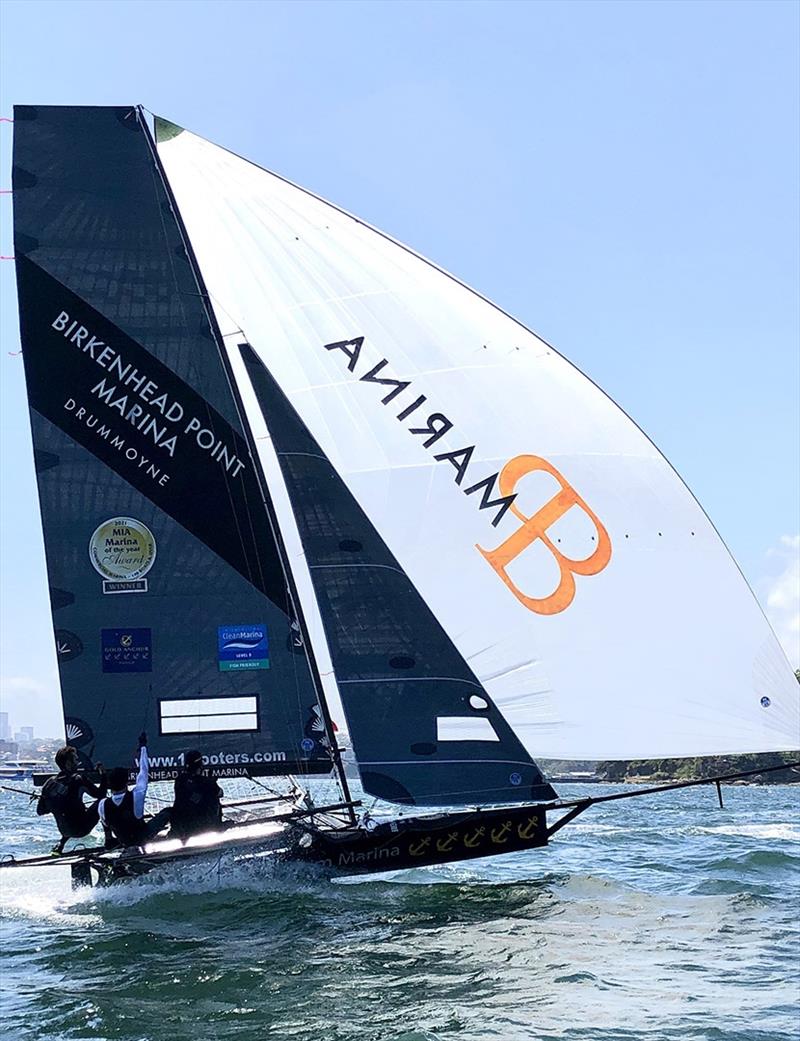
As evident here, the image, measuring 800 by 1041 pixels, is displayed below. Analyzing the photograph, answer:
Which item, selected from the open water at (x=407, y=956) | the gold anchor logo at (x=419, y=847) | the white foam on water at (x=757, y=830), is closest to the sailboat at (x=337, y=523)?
the gold anchor logo at (x=419, y=847)

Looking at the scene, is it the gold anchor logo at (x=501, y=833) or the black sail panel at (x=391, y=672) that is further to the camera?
the black sail panel at (x=391, y=672)

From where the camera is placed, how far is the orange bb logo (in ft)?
38.8

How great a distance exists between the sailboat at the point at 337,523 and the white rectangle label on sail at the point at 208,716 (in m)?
0.03

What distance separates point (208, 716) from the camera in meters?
13.3

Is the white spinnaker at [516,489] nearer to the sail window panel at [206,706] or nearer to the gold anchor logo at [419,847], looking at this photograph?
the gold anchor logo at [419,847]

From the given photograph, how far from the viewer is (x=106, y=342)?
13.8 m

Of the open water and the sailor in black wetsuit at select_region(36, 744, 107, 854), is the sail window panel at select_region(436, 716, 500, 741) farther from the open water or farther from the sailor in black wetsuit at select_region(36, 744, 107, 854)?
the sailor in black wetsuit at select_region(36, 744, 107, 854)

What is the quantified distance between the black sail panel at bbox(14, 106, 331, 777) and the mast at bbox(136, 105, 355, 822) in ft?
0.28

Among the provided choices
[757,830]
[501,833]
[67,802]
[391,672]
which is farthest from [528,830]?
[757,830]

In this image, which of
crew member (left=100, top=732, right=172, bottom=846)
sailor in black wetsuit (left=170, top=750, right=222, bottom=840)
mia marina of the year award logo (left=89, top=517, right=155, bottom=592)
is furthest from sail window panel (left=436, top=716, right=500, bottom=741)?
mia marina of the year award logo (left=89, top=517, right=155, bottom=592)

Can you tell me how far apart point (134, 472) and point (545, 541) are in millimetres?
5097

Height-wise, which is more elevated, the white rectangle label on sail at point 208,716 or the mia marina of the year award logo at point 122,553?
the mia marina of the year award logo at point 122,553

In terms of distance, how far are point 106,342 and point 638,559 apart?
269 inches

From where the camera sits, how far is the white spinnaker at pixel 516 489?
37.6 feet
